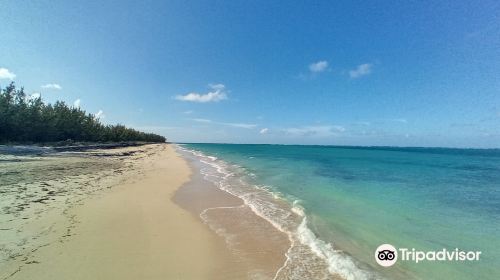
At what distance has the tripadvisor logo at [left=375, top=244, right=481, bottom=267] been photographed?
7324mm

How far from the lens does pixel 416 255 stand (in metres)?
7.73

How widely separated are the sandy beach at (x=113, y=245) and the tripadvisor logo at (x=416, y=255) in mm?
4148

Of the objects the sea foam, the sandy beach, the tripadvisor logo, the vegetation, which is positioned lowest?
the tripadvisor logo

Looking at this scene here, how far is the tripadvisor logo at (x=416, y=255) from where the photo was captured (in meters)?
7.32

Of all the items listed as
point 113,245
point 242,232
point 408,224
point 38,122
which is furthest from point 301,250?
point 38,122

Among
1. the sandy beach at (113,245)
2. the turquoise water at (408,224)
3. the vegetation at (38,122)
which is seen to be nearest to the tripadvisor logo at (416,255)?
the turquoise water at (408,224)

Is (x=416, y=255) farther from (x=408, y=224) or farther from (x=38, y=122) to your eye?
(x=38, y=122)

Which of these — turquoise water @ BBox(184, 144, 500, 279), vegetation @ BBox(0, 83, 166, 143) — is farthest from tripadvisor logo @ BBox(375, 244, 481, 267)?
vegetation @ BBox(0, 83, 166, 143)

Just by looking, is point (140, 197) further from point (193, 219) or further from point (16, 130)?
point (16, 130)

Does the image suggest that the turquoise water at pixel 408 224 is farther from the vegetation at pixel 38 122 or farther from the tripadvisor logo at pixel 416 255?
the vegetation at pixel 38 122

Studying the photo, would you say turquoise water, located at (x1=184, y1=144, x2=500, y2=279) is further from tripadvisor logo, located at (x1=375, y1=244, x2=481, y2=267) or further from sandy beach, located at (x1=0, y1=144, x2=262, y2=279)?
sandy beach, located at (x1=0, y1=144, x2=262, y2=279)

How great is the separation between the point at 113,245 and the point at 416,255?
8.52 m

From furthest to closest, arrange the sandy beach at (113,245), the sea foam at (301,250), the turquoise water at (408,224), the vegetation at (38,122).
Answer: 1. the vegetation at (38,122)
2. the turquoise water at (408,224)
3. the sea foam at (301,250)
4. the sandy beach at (113,245)

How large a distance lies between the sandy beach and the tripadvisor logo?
163 inches
